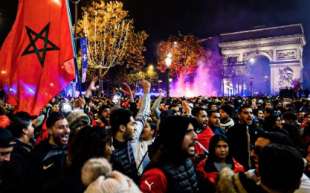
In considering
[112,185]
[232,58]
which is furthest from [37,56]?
[232,58]

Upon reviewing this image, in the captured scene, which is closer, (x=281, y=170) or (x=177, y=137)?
(x=281, y=170)

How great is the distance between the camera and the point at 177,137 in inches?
134

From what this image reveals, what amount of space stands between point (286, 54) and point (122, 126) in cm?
6987

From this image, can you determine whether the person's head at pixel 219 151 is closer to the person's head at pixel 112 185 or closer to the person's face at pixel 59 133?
the person's face at pixel 59 133

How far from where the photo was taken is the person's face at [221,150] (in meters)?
4.52

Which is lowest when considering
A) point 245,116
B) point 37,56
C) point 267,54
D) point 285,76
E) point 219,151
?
point 219,151

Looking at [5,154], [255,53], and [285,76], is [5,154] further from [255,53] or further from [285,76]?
[255,53]

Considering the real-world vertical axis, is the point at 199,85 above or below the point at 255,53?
below

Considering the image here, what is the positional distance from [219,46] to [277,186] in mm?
78386

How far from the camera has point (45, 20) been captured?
19.1ft

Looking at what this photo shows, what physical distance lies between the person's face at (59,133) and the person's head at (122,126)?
598 mm

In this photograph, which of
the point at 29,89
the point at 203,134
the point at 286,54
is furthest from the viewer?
the point at 286,54

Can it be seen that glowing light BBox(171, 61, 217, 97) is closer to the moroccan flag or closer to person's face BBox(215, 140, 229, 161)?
the moroccan flag

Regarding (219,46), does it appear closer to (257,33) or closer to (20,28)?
(257,33)
